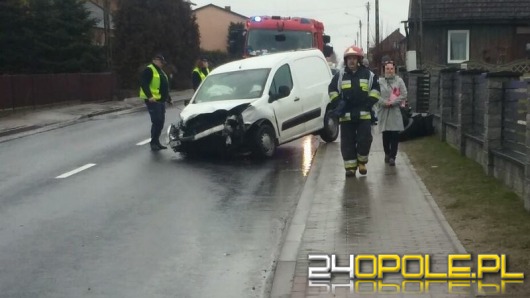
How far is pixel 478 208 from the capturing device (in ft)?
30.3

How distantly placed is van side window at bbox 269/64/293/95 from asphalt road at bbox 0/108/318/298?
1255mm

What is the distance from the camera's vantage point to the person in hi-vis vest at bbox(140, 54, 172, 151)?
16484 mm

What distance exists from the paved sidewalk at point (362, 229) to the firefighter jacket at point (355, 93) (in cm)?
92

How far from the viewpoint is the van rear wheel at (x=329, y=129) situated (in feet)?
56.3

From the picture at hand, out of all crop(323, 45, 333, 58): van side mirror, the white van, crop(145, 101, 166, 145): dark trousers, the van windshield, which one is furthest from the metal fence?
the white van

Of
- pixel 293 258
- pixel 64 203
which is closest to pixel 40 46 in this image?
pixel 64 203

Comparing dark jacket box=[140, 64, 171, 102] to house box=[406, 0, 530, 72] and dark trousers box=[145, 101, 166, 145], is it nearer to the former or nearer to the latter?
dark trousers box=[145, 101, 166, 145]

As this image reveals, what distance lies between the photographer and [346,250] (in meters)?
7.59

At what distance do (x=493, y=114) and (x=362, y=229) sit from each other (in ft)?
12.8

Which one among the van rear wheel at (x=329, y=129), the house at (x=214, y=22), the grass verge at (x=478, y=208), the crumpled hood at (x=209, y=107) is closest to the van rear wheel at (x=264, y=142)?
the crumpled hood at (x=209, y=107)

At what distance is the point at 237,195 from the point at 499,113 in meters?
3.69

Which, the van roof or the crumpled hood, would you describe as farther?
the van roof

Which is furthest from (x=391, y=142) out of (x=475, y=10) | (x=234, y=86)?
(x=475, y=10)

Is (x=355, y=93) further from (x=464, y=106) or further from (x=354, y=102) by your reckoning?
(x=464, y=106)
